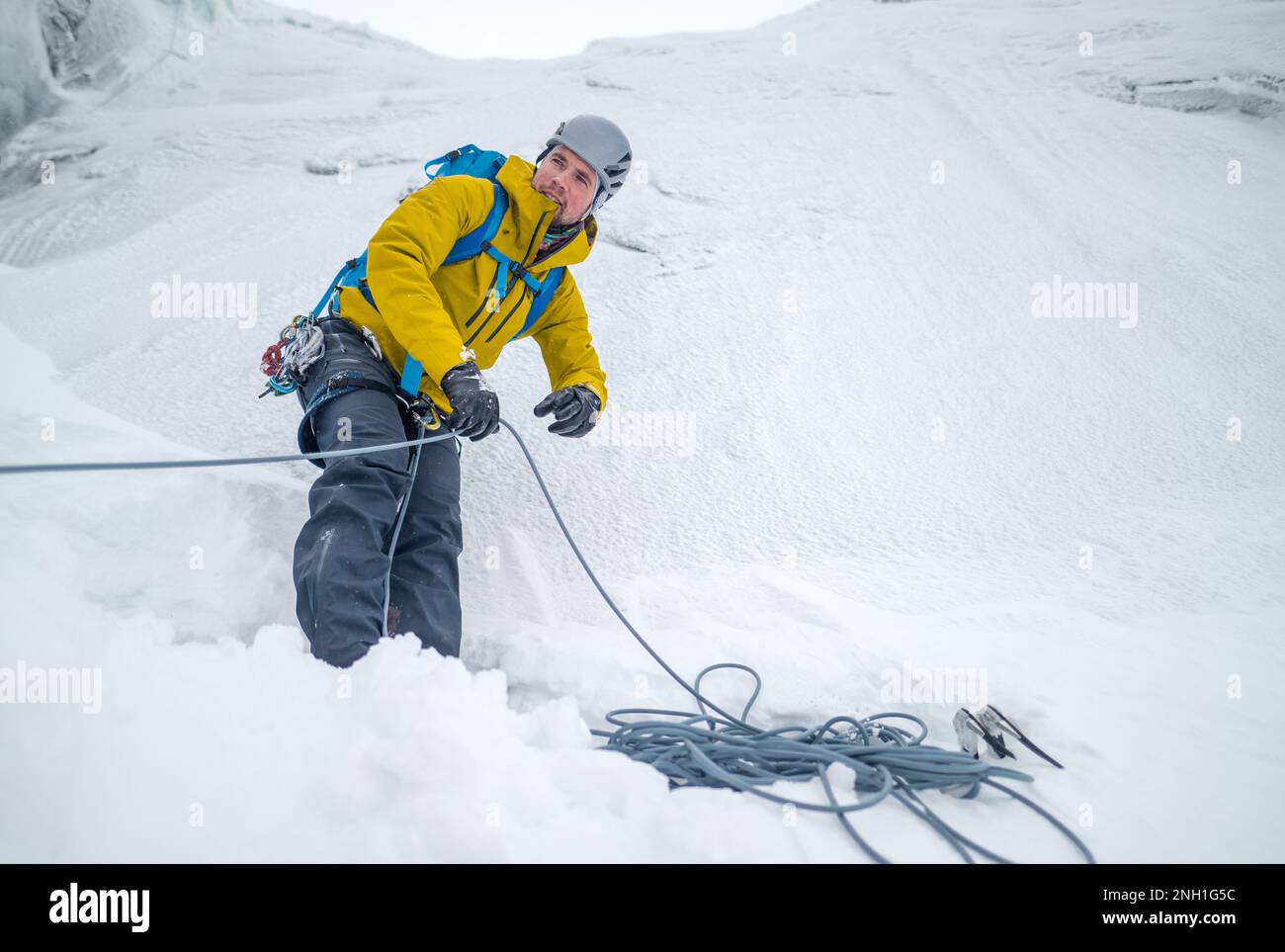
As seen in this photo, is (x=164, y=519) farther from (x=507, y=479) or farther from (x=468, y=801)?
(x=468, y=801)

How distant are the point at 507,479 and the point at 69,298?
9.15 ft

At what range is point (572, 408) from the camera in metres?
2.15

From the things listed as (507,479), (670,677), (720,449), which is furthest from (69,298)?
(670,677)

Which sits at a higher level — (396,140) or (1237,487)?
(396,140)

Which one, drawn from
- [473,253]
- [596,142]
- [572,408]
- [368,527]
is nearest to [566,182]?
[596,142]

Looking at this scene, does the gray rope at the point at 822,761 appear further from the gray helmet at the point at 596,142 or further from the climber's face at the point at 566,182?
the gray helmet at the point at 596,142

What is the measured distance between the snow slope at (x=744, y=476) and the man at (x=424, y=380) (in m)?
0.21

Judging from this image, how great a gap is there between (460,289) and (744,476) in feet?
3.62

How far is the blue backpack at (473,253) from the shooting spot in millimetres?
1896

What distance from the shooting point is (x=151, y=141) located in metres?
5.80

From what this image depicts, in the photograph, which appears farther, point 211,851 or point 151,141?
point 151,141

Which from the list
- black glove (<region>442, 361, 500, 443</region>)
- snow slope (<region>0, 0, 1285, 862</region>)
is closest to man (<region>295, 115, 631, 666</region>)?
black glove (<region>442, 361, 500, 443</region>)

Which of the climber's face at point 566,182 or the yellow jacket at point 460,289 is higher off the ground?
the climber's face at point 566,182

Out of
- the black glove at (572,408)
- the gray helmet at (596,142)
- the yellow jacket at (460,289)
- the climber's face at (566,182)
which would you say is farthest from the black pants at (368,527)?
the gray helmet at (596,142)
